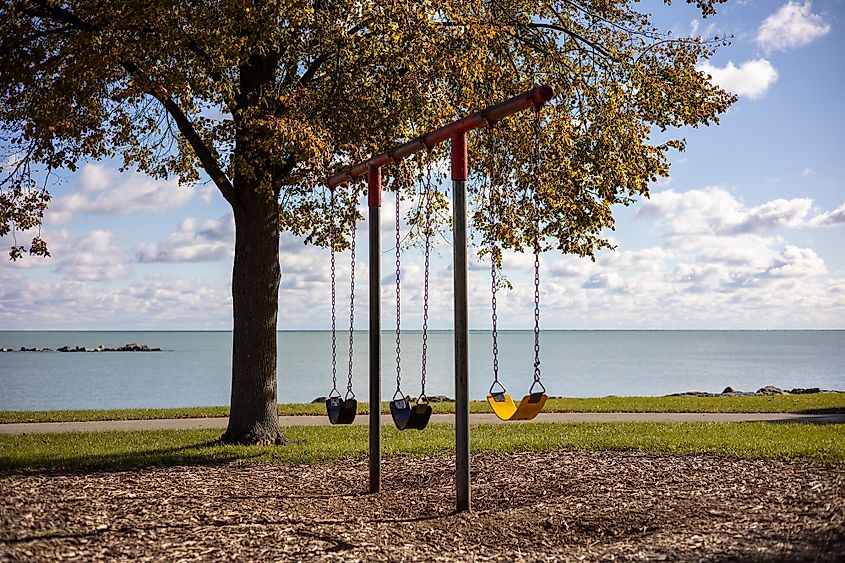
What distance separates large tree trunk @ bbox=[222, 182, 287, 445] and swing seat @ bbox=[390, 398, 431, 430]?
464 centimetres

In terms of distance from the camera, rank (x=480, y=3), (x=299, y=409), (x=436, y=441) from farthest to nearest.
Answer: (x=299, y=409) < (x=436, y=441) < (x=480, y=3)

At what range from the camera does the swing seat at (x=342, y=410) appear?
965 cm

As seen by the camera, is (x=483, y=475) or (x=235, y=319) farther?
(x=235, y=319)

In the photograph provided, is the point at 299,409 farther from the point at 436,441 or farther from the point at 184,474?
the point at 184,474

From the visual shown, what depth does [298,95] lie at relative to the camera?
12.0 meters

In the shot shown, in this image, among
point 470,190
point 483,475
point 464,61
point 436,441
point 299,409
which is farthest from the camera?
point 299,409

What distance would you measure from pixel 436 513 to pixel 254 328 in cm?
551

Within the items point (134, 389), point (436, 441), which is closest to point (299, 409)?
point (436, 441)

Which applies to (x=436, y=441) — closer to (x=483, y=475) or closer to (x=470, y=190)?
(x=483, y=475)

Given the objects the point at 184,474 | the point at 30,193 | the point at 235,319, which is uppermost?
the point at 30,193

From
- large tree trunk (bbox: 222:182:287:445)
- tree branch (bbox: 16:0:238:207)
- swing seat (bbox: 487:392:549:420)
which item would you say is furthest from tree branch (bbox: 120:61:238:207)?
swing seat (bbox: 487:392:549:420)

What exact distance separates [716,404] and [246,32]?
14.1 meters

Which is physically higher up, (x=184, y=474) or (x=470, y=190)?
(x=470, y=190)

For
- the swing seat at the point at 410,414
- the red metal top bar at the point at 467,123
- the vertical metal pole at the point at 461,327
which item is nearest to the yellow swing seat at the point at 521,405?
the vertical metal pole at the point at 461,327
